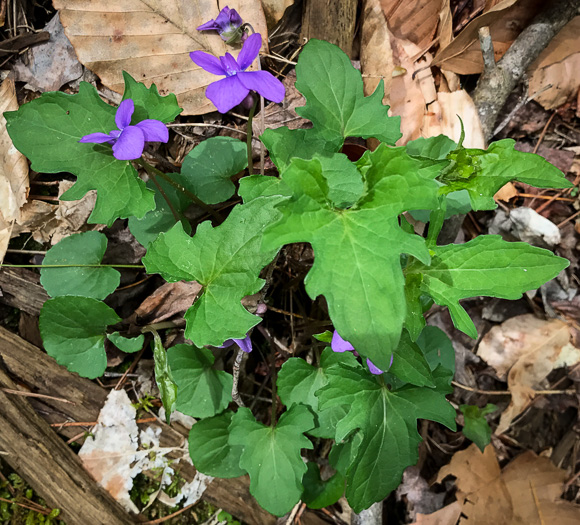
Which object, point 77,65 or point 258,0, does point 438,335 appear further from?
point 77,65

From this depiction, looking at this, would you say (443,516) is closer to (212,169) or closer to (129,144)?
(212,169)

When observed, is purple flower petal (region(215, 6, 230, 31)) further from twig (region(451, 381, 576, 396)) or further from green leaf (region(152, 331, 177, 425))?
twig (region(451, 381, 576, 396))

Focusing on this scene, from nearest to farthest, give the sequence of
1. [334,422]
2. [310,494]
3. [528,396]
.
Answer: [334,422], [310,494], [528,396]

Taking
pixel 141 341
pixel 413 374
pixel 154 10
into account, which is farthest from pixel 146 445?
pixel 154 10

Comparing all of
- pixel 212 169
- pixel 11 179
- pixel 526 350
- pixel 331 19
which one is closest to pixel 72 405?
pixel 11 179

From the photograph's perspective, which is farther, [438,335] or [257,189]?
[438,335]

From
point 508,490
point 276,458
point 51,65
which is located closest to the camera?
point 276,458

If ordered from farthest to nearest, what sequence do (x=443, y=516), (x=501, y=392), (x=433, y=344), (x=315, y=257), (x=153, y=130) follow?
1. (x=501, y=392)
2. (x=443, y=516)
3. (x=433, y=344)
4. (x=153, y=130)
5. (x=315, y=257)

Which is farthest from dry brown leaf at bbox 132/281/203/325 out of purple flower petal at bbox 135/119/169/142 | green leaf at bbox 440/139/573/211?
green leaf at bbox 440/139/573/211

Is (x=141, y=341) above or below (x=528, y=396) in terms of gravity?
above
